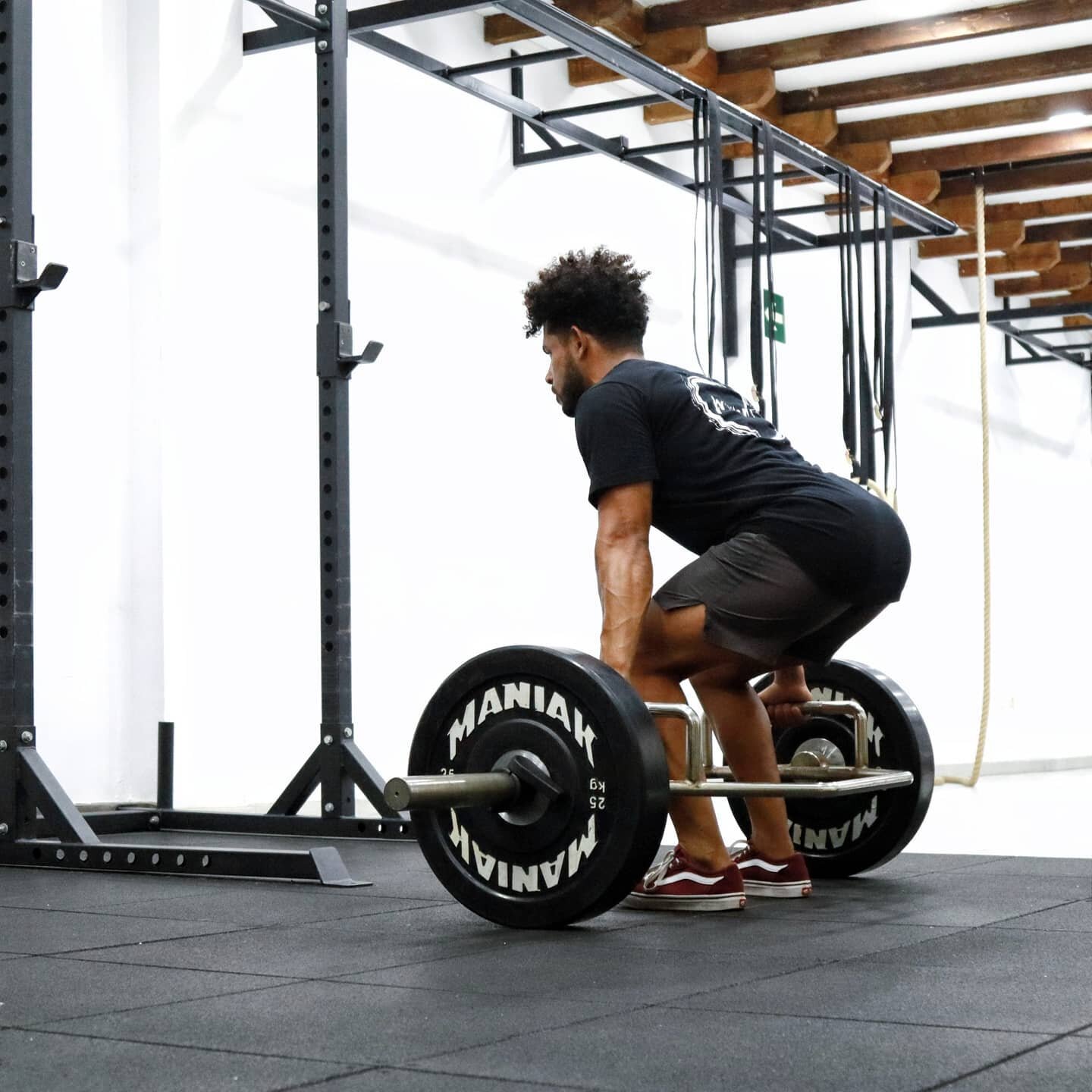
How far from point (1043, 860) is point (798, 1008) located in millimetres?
1702

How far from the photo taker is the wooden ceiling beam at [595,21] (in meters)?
5.29

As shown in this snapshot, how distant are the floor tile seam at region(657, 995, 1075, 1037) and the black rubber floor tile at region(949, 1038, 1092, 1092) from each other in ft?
0.20

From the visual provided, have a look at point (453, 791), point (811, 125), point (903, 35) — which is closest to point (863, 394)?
point (903, 35)

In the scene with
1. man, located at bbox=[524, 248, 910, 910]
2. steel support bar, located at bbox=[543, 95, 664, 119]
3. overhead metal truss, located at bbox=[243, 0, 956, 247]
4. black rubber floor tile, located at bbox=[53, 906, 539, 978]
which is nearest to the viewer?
black rubber floor tile, located at bbox=[53, 906, 539, 978]

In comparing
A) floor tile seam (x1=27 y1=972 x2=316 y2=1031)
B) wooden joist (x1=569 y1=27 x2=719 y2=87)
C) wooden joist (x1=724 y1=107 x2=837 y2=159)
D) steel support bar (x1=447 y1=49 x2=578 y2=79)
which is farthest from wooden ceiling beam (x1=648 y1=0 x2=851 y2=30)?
floor tile seam (x1=27 y1=972 x2=316 y2=1031)

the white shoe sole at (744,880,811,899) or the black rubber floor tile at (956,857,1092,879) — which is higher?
the white shoe sole at (744,880,811,899)

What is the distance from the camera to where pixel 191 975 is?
1.89 meters

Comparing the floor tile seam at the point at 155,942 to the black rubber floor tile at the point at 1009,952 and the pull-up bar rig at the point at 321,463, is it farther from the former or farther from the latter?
the black rubber floor tile at the point at 1009,952

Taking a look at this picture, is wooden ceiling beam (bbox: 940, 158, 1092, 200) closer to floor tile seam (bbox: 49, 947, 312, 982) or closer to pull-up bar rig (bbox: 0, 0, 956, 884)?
pull-up bar rig (bbox: 0, 0, 956, 884)

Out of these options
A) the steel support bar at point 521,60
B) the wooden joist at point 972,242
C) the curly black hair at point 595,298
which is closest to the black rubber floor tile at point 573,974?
the curly black hair at point 595,298

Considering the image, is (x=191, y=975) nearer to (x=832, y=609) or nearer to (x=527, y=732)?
(x=527, y=732)

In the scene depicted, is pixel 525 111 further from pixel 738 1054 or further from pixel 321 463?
pixel 738 1054

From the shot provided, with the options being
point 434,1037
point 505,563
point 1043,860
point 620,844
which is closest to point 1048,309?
point 505,563

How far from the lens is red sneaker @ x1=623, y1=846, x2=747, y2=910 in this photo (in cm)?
246
